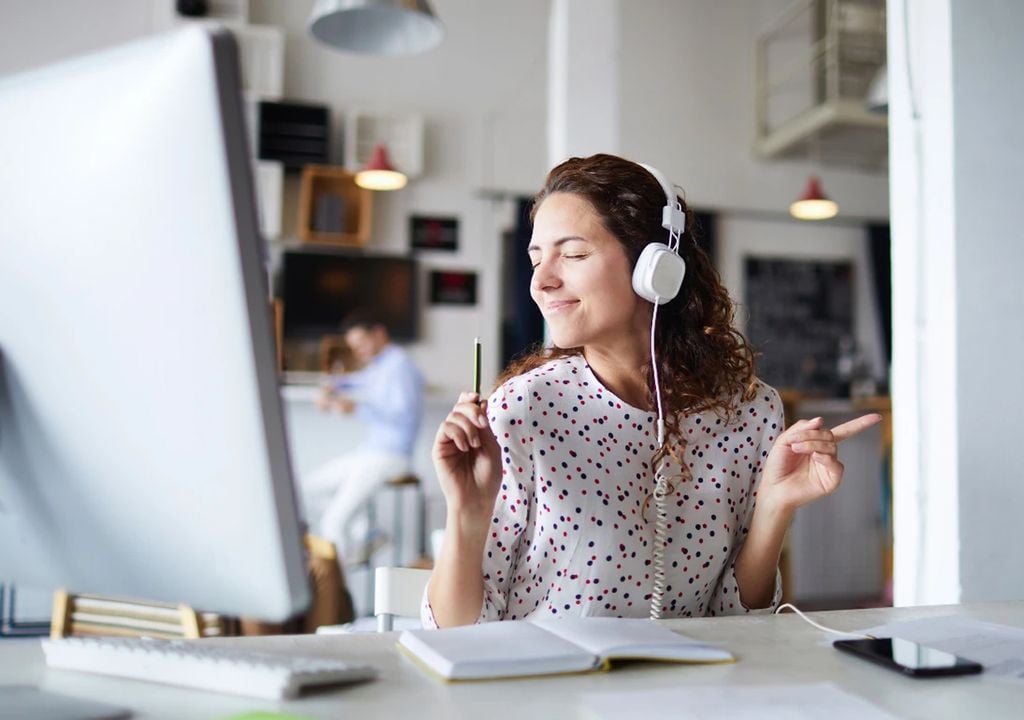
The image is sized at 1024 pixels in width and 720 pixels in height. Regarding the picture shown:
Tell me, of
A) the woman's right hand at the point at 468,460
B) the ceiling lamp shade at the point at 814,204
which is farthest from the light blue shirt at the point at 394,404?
the woman's right hand at the point at 468,460

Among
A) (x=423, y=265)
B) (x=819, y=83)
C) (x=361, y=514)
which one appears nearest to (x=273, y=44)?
(x=423, y=265)

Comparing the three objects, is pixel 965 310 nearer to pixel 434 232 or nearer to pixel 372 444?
pixel 372 444

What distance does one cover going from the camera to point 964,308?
1.83 m

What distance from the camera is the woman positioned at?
1286mm

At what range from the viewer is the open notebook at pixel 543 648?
811 millimetres

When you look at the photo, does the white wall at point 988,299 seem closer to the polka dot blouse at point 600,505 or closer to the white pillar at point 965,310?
the white pillar at point 965,310

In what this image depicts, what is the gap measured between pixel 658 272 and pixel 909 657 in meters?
0.72

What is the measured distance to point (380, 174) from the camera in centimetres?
523

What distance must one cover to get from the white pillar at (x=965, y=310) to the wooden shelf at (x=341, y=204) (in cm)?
433

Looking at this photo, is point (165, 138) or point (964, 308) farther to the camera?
point (964, 308)

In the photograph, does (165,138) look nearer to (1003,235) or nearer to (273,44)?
(1003,235)

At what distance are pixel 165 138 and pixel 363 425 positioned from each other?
5446mm

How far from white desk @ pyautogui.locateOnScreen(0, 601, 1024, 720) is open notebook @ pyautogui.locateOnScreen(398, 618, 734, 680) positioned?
0.01 metres

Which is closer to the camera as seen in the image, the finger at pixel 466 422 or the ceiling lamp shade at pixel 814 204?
the finger at pixel 466 422
